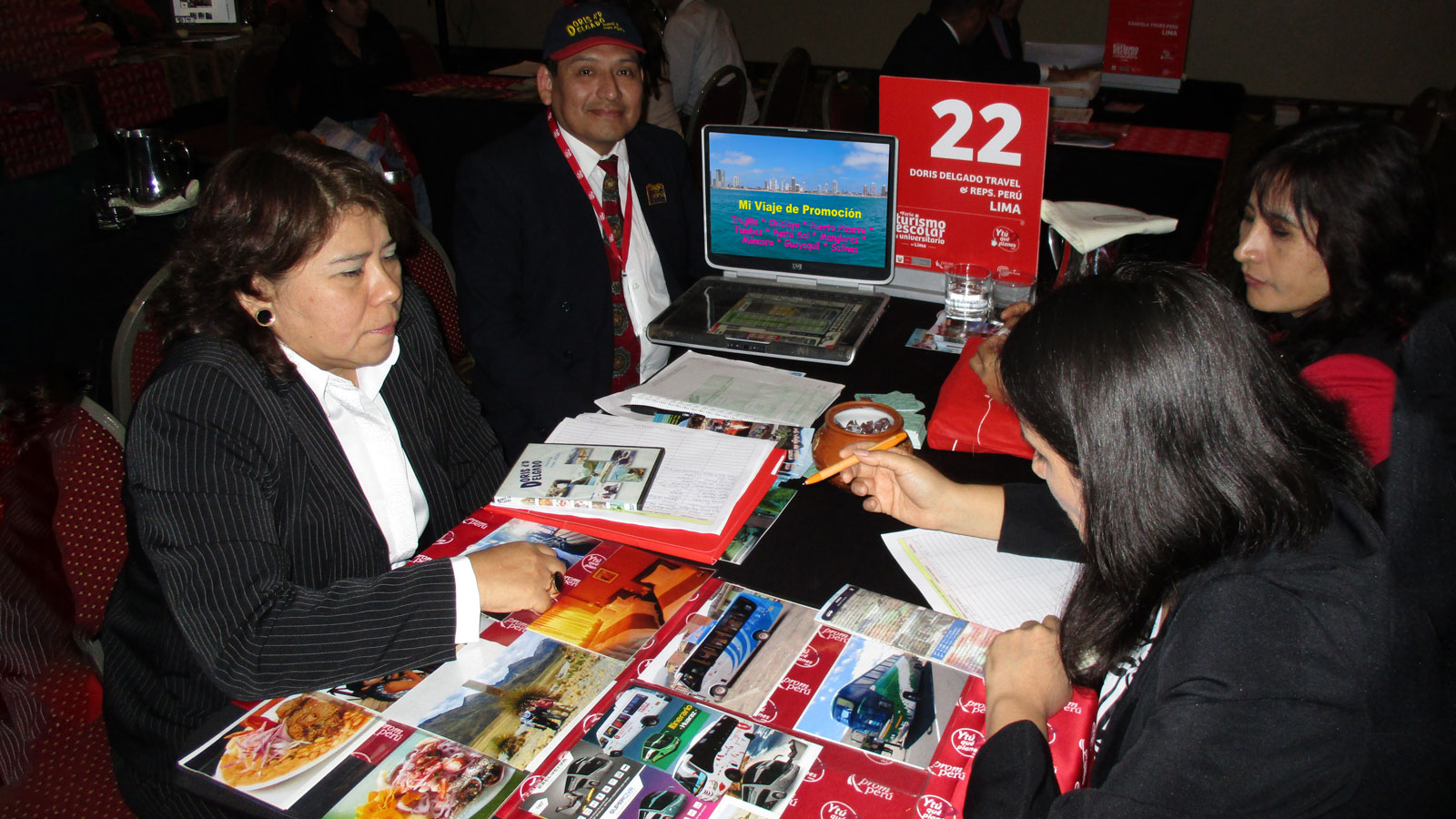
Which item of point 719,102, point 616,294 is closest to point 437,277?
point 616,294

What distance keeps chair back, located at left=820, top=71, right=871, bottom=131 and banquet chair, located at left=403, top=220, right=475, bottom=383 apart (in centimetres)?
190

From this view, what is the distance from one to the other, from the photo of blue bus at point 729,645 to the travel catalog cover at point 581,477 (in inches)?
9.7

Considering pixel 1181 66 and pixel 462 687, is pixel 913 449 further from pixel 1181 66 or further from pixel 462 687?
pixel 1181 66

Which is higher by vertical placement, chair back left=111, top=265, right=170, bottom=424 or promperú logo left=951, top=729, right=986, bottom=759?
chair back left=111, top=265, right=170, bottom=424

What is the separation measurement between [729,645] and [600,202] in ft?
4.55

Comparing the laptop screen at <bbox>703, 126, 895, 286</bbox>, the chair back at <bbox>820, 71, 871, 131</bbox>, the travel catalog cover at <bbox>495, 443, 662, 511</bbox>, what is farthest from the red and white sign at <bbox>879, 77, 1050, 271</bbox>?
the chair back at <bbox>820, 71, 871, 131</bbox>

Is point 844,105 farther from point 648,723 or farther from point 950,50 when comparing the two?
point 648,723

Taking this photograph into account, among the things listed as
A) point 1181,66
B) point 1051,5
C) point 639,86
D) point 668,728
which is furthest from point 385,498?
point 1051,5

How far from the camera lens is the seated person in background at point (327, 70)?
375 centimetres

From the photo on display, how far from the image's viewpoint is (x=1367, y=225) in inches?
56.4

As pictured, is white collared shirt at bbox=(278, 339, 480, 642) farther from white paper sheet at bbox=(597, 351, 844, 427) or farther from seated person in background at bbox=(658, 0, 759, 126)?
seated person in background at bbox=(658, 0, 759, 126)

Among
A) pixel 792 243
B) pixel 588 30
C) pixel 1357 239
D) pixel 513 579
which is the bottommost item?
pixel 513 579

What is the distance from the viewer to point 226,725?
97 centimetres

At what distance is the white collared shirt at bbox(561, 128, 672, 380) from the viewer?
2154 millimetres
